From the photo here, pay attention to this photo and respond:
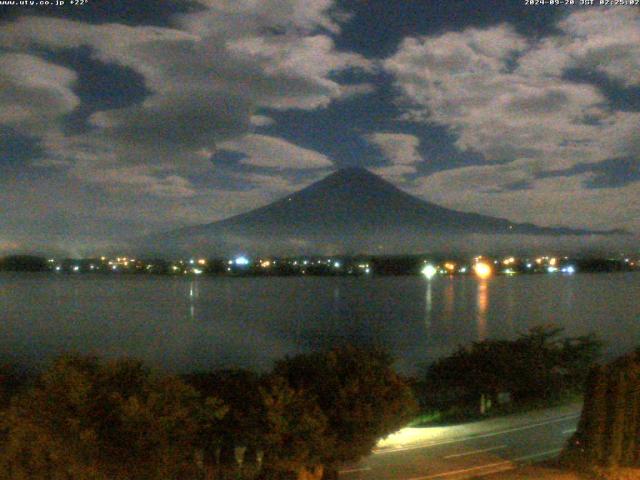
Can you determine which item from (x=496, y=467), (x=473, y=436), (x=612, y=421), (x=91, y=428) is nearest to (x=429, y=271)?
(x=473, y=436)

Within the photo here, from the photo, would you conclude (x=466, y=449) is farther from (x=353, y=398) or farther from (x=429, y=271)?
(x=429, y=271)

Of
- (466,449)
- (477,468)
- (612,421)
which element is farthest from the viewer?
(466,449)

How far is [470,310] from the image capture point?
59.4 m

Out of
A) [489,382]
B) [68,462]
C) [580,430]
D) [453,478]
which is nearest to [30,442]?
[68,462]

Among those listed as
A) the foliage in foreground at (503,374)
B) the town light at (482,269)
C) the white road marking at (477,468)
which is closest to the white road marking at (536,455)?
the white road marking at (477,468)

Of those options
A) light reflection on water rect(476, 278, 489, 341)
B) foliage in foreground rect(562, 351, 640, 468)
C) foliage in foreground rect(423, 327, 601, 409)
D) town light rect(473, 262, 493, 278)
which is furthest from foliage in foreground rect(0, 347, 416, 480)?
town light rect(473, 262, 493, 278)

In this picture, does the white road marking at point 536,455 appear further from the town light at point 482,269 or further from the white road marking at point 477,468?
the town light at point 482,269

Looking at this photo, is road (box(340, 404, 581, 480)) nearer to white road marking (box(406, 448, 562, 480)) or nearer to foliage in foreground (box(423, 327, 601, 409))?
white road marking (box(406, 448, 562, 480))

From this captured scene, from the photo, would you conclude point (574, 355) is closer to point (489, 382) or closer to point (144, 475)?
point (489, 382)

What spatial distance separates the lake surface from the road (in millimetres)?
13971

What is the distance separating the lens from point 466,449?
1128cm

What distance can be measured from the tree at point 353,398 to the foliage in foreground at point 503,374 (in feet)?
33.4

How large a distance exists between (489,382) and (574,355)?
15.3 feet

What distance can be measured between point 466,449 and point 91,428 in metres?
6.96
